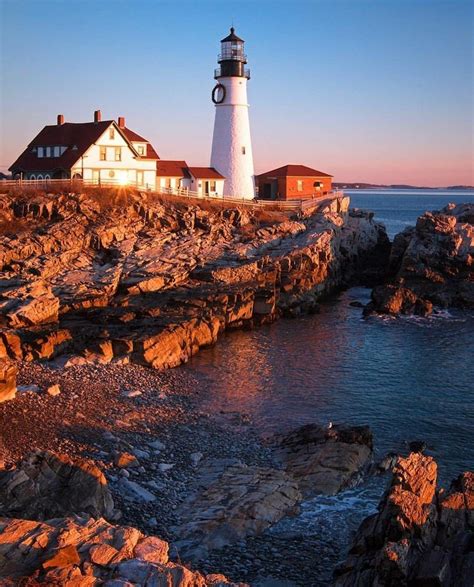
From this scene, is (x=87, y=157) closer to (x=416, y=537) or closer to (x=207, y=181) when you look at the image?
(x=207, y=181)

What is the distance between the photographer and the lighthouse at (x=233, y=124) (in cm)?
5478

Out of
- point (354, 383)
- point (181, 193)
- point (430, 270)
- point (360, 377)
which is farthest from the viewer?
point (181, 193)

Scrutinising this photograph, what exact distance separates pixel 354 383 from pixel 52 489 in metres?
15.4

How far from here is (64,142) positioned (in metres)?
50.1

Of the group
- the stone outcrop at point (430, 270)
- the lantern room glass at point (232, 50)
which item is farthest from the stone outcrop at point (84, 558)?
the lantern room glass at point (232, 50)

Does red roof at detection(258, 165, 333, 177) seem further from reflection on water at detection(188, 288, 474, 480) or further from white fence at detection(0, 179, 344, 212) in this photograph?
reflection on water at detection(188, 288, 474, 480)

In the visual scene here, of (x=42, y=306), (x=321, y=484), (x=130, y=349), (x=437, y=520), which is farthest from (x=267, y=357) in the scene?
(x=437, y=520)

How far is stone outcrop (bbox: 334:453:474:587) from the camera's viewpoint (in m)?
12.1

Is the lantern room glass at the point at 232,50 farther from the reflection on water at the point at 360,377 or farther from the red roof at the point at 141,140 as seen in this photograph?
the reflection on water at the point at 360,377

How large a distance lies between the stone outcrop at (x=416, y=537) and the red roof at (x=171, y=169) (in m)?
42.8

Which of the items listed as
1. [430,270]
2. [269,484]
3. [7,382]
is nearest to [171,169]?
[430,270]

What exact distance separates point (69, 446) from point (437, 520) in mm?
10392

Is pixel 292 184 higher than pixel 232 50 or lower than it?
lower

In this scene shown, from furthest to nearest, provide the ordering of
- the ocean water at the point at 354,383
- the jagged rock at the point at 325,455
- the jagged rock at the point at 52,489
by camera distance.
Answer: the ocean water at the point at 354,383 → the jagged rock at the point at 325,455 → the jagged rock at the point at 52,489
